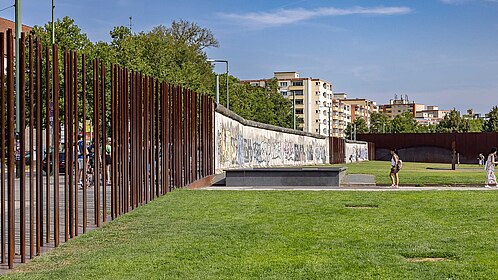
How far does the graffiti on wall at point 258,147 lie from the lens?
3126 cm

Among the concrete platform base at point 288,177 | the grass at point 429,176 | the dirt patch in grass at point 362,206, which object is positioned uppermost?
the concrete platform base at point 288,177

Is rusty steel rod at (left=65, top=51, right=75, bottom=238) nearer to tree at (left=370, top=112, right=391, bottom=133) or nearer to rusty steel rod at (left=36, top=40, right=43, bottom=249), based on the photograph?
rusty steel rod at (left=36, top=40, right=43, bottom=249)

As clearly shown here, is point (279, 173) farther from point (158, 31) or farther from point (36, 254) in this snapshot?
point (158, 31)

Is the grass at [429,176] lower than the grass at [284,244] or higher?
higher

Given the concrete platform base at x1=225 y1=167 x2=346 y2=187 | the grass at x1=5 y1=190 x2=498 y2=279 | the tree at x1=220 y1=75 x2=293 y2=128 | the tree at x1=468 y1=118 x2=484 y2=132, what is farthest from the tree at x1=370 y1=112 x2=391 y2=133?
the grass at x1=5 y1=190 x2=498 y2=279

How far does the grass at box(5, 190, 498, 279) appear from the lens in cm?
852

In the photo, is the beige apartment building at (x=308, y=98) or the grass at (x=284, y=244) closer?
the grass at (x=284, y=244)

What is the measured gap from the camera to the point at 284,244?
417 inches

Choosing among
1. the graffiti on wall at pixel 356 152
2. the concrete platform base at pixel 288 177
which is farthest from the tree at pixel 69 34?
the graffiti on wall at pixel 356 152

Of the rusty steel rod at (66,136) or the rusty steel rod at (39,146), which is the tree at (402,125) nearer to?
the rusty steel rod at (66,136)

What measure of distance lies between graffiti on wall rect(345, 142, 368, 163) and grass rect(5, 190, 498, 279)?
223 ft

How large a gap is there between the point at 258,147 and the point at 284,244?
31542mm

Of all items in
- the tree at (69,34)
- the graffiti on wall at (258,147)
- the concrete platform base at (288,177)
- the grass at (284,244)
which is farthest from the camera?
the tree at (69,34)

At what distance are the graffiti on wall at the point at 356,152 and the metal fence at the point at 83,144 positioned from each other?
58.4 metres
